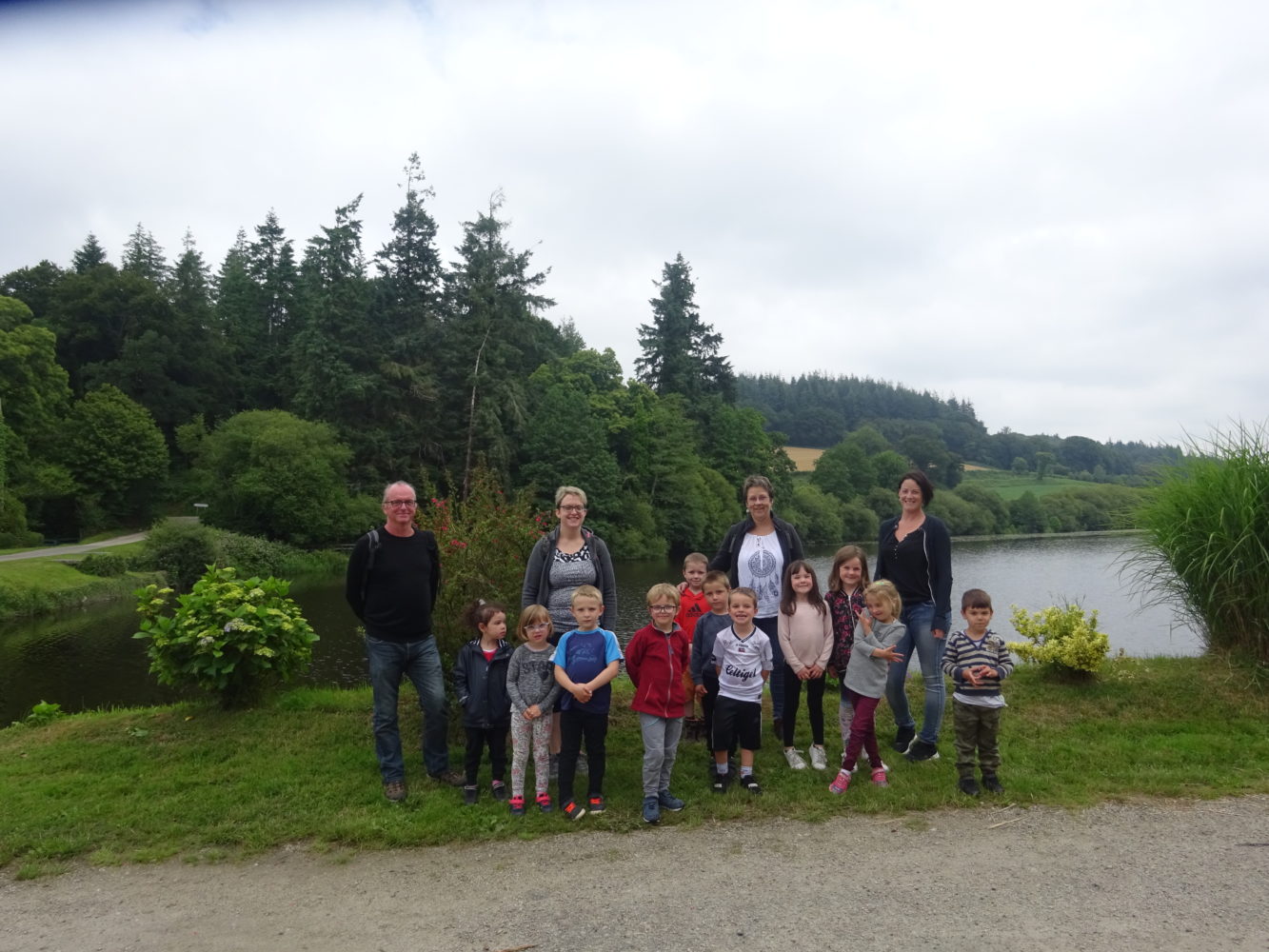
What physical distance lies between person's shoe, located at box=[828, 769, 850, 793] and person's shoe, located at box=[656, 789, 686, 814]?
965 millimetres

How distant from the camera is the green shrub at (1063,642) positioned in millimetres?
6711

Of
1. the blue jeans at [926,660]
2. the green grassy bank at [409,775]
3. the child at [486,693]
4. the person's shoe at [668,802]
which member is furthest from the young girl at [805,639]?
the child at [486,693]

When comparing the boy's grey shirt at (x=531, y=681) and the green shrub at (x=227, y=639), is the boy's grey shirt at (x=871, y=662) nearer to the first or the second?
the boy's grey shirt at (x=531, y=681)

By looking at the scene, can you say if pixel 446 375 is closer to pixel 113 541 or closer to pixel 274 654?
pixel 113 541

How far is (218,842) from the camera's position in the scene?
419 cm

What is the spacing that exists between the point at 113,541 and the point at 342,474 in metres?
10.5

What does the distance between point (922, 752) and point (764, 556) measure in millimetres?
1777

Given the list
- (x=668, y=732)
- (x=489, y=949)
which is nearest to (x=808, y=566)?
(x=668, y=732)

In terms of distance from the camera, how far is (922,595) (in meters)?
5.24

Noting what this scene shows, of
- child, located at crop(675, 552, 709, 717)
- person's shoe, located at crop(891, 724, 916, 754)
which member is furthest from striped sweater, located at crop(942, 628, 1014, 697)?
child, located at crop(675, 552, 709, 717)

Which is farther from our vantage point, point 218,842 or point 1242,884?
point 218,842

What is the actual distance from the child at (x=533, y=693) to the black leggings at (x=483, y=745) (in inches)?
7.1

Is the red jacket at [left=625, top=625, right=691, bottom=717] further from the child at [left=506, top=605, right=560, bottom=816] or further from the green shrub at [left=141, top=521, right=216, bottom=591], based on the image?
the green shrub at [left=141, top=521, right=216, bottom=591]

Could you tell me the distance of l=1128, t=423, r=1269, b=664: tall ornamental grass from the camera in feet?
21.5
